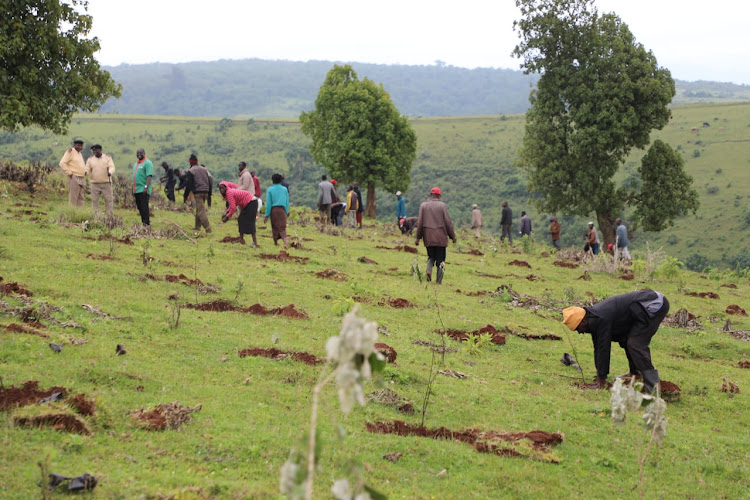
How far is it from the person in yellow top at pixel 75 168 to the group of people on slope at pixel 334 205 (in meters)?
10.5

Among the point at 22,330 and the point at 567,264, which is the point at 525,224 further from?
the point at 22,330

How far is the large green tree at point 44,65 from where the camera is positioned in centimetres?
1878

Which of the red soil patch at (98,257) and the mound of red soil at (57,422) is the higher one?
the mound of red soil at (57,422)

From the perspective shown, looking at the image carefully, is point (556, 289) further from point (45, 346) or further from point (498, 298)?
point (45, 346)

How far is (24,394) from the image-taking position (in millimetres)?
6219

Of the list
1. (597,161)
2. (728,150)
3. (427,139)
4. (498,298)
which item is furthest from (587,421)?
(427,139)

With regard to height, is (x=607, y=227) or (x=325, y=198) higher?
(x=325, y=198)

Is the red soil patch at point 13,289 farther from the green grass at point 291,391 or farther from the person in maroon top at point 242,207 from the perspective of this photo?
the person in maroon top at point 242,207

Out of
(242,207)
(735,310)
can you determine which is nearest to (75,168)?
(242,207)

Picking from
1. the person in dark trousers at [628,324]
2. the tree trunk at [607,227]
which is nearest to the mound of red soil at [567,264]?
the tree trunk at [607,227]

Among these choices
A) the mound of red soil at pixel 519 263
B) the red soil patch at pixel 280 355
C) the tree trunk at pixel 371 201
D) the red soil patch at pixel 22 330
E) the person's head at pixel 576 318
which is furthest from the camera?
the tree trunk at pixel 371 201

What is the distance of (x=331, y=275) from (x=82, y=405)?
412 inches

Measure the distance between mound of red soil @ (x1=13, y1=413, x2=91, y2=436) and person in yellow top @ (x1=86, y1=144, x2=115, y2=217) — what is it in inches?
528

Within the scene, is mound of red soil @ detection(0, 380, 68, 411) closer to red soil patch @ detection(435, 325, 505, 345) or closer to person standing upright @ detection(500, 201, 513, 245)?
red soil patch @ detection(435, 325, 505, 345)
